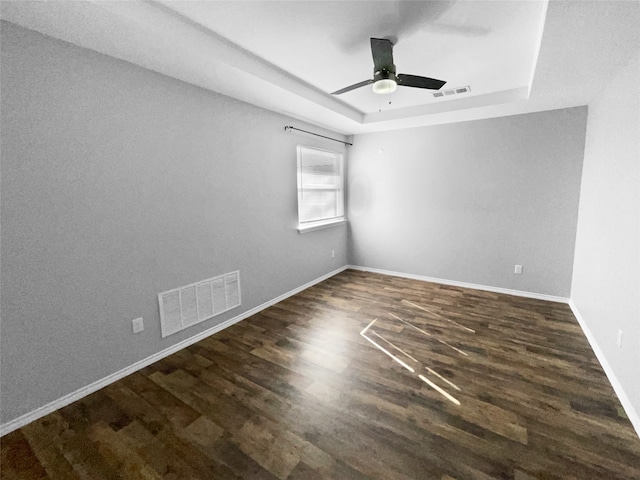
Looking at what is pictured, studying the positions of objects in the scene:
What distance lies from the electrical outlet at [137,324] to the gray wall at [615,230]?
3.39 metres

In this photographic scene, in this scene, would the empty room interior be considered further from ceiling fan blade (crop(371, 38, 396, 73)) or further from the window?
the window

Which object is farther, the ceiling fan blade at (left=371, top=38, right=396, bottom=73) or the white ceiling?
the ceiling fan blade at (left=371, top=38, right=396, bottom=73)

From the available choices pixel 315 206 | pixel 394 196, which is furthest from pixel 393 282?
pixel 315 206

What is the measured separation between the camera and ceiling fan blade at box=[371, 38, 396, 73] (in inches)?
70.9

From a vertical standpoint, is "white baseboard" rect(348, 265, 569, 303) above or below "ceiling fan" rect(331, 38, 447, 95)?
below

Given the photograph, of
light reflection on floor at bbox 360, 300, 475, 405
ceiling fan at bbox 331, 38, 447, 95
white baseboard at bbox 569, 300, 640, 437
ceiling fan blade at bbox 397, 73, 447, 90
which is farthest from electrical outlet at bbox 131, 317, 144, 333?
white baseboard at bbox 569, 300, 640, 437

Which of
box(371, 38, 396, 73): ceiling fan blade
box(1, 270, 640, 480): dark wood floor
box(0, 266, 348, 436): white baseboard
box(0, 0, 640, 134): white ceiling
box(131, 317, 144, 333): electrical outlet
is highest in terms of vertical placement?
box(0, 0, 640, 134): white ceiling

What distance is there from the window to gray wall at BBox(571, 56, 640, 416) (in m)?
3.12

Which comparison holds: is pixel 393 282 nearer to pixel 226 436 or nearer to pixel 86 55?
pixel 226 436

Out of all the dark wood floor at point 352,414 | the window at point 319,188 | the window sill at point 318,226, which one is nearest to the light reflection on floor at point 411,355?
the dark wood floor at point 352,414

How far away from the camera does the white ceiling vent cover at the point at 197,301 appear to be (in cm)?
246

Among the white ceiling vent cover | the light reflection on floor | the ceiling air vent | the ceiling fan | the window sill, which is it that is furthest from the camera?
the window sill

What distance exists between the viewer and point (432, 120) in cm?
392

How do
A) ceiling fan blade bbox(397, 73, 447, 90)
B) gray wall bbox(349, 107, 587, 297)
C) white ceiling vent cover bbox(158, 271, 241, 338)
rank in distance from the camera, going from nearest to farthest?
1. ceiling fan blade bbox(397, 73, 447, 90)
2. white ceiling vent cover bbox(158, 271, 241, 338)
3. gray wall bbox(349, 107, 587, 297)
